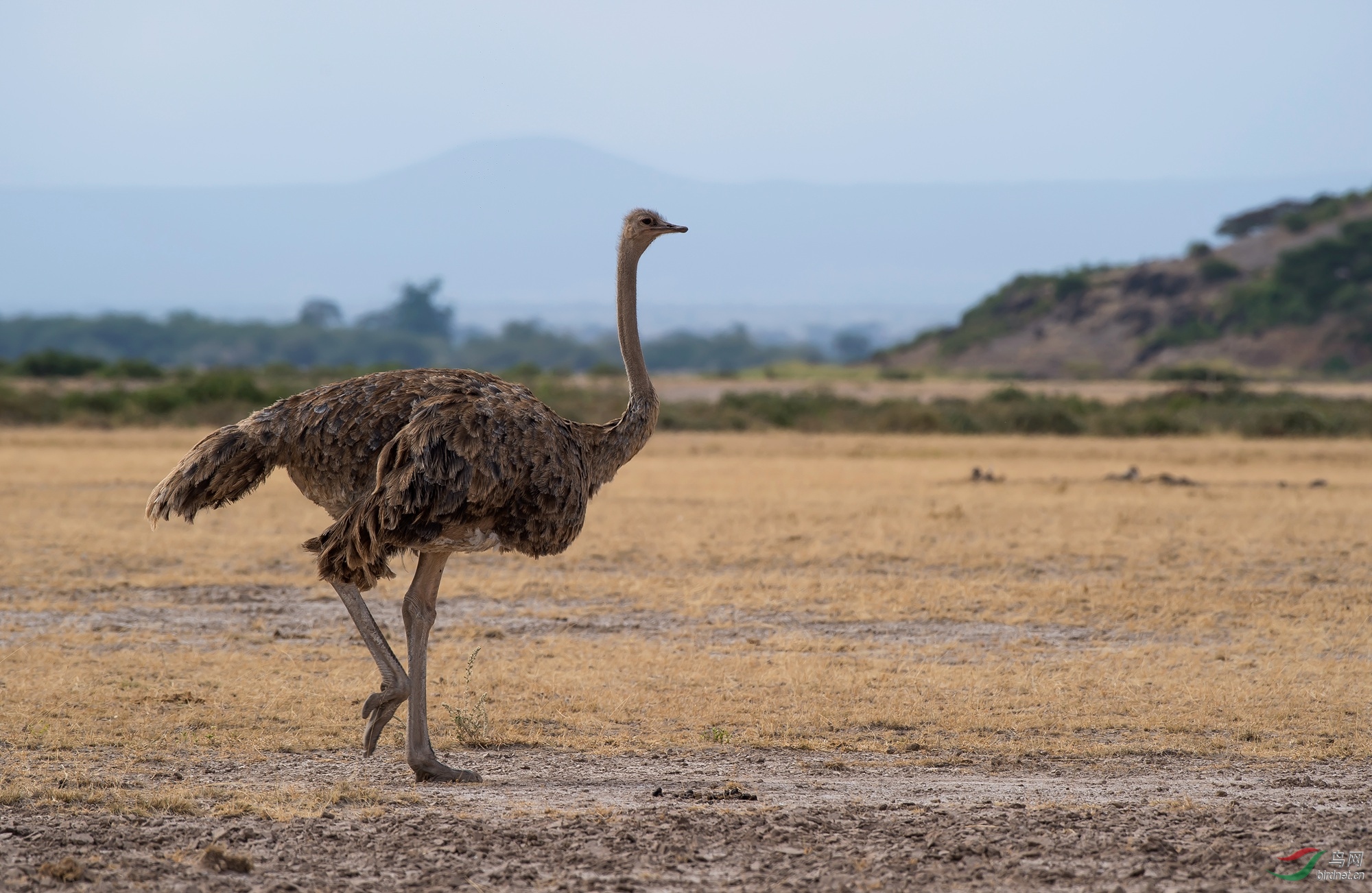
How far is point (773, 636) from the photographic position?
32.6 feet

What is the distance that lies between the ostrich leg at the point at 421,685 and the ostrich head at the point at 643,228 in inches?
77.2

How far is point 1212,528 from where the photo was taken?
585 inches

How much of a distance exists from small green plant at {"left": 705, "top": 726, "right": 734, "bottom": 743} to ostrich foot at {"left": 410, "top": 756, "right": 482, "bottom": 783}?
128 centimetres

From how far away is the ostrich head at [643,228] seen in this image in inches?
298

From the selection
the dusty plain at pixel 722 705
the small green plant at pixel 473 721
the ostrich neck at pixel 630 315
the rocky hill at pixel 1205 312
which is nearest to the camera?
the dusty plain at pixel 722 705

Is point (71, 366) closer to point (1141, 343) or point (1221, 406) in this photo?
point (1221, 406)

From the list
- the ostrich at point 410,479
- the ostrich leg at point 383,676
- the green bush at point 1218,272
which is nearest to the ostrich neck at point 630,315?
the ostrich at point 410,479

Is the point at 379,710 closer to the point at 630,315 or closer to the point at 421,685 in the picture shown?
the point at 421,685

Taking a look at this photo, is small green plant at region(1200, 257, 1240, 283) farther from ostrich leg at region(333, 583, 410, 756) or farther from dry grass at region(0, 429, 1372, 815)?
ostrich leg at region(333, 583, 410, 756)

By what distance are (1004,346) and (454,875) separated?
249ft

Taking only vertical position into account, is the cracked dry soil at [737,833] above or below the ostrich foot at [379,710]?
below

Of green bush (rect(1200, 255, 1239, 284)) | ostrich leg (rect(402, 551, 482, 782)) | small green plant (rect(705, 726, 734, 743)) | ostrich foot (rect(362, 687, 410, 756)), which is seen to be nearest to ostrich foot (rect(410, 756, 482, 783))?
ostrich leg (rect(402, 551, 482, 782))

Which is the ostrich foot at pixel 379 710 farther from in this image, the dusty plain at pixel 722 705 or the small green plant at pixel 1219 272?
the small green plant at pixel 1219 272

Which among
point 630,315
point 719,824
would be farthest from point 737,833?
point 630,315
